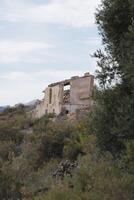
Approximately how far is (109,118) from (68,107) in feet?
164

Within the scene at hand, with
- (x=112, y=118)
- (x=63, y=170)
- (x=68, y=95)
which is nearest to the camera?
(x=112, y=118)

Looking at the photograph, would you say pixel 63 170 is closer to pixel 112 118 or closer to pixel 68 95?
pixel 112 118

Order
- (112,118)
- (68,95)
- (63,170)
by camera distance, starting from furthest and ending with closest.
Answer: (68,95) < (63,170) < (112,118)

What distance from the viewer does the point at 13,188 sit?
76.5ft

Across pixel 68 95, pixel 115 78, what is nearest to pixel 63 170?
pixel 115 78

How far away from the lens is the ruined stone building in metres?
61.4

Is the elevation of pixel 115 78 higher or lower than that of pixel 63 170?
higher

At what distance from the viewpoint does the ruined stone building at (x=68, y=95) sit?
61438mm

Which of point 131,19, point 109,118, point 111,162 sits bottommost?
point 111,162

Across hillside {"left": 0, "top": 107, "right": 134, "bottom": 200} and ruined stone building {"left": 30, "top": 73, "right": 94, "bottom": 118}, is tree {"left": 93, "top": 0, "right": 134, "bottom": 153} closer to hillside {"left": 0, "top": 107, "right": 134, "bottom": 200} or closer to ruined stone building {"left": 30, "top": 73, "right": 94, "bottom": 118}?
hillside {"left": 0, "top": 107, "right": 134, "bottom": 200}

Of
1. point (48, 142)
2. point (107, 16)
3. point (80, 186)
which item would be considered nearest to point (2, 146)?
point (48, 142)

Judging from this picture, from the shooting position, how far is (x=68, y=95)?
64.5 m

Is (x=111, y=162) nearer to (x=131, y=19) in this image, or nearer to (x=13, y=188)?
(x=131, y=19)

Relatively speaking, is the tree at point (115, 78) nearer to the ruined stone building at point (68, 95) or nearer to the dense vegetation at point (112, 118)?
the dense vegetation at point (112, 118)
